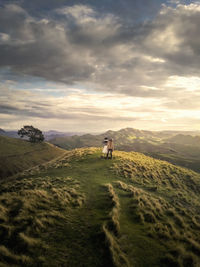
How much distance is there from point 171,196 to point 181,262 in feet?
52.2

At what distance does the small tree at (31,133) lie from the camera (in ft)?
405

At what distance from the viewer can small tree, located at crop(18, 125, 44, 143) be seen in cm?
12331

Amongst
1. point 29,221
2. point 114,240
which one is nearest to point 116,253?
point 114,240

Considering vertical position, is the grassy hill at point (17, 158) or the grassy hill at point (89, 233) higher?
the grassy hill at point (89, 233)

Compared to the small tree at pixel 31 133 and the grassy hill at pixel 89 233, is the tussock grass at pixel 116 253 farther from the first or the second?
the small tree at pixel 31 133

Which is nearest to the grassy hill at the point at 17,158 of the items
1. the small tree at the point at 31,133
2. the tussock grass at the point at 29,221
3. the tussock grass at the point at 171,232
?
the small tree at the point at 31,133

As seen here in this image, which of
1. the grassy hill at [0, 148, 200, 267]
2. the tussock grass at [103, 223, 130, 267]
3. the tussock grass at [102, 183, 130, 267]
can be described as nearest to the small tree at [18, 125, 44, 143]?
the grassy hill at [0, 148, 200, 267]

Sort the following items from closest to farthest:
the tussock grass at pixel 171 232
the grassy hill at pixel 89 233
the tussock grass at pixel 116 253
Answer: the tussock grass at pixel 116 253 < the grassy hill at pixel 89 233 < the tussock grass at pixel 171 232

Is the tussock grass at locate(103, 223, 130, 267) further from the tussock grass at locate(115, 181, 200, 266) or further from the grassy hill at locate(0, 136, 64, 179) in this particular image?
the grassy hill at locate(0, 136, 64, 179)

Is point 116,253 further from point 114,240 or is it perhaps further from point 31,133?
point 31,133

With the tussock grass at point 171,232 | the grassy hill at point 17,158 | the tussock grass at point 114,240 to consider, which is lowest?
the grassy hill at point 17,158

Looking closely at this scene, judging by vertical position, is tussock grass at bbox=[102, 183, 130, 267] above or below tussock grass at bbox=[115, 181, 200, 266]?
above

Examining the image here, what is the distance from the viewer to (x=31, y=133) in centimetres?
12488

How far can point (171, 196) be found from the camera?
22031 mm
